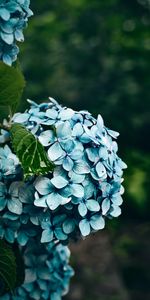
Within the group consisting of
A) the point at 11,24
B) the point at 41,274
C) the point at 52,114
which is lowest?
the point at 41,274

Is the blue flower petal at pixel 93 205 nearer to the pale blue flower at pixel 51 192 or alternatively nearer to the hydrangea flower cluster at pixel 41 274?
the pale blue flower at pixel 51 192

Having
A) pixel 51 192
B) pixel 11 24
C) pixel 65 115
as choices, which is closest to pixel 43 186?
pixel 51 192

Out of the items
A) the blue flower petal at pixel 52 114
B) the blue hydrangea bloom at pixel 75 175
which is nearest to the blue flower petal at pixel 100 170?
the blue hydrangea bloom at pixel 75 175

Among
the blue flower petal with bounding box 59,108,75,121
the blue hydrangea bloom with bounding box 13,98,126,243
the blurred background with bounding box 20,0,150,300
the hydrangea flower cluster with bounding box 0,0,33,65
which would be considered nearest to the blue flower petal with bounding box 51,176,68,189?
the blue hydrangea bloom with bounding box 13,98,126,243

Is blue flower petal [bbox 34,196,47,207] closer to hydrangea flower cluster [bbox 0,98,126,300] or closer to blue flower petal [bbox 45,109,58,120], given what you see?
hydrangea flower cluster [bbox 0,98,126,300]

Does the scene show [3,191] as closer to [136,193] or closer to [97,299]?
[97,299]

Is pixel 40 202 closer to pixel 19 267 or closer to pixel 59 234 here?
pixel 59 234
